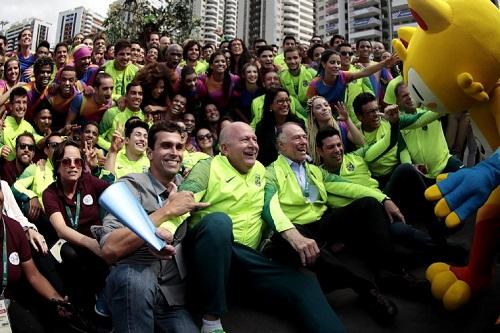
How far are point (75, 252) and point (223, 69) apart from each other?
3.74 metres

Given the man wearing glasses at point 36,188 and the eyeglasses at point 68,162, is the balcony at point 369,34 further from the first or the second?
the eyeglasses at point 68,162

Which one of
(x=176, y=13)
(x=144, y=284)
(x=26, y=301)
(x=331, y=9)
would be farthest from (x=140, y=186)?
(x=331, y=9)

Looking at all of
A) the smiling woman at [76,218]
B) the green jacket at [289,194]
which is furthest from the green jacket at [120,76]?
the green jacket at [289,194]

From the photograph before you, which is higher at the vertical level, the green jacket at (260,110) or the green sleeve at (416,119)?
the green sleeve at (416,119)

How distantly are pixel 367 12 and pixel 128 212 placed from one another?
76.6 metres

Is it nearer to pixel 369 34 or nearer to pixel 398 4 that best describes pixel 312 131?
pixel 369 34

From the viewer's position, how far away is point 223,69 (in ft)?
19.0

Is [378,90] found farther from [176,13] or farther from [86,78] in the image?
[176,13]

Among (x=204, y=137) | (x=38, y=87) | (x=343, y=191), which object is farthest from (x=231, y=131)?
(x=38, y=87)

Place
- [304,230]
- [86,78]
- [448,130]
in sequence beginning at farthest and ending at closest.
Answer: [86,78] < [448,130] < [304,230]

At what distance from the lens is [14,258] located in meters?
2.36

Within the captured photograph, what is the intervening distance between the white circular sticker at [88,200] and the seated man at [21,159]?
5.01 feet

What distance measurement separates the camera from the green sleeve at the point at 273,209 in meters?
2.49

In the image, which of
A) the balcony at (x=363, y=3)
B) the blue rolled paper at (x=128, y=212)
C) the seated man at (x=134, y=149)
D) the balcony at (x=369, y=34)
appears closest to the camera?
the blue rolled paper at (x=128, y=212)
